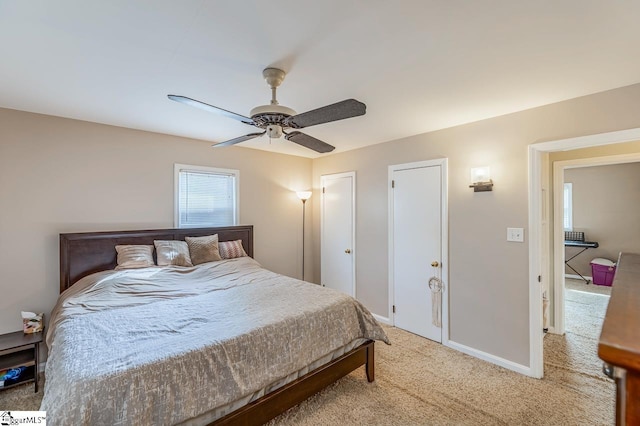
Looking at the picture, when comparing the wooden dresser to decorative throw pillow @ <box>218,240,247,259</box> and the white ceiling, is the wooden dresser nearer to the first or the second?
the white ceiling

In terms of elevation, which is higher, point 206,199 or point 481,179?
point 481,179

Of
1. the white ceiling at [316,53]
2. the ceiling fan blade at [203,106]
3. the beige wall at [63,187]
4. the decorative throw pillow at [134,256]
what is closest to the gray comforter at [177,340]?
the decorative throw pillow at [134,256]

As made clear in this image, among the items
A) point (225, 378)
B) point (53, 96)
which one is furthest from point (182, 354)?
point (53, 96)

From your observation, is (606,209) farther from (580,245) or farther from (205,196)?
(205,196)

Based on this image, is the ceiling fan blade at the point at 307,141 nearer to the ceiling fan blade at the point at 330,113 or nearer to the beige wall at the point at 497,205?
the ceiling fan blade at the point at 330,113

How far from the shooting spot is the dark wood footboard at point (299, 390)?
1780mm

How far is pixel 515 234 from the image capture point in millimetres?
2795

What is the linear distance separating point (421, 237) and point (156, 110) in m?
3.24

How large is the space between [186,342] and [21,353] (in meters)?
2.16

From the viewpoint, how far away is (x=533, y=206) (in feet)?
8.82

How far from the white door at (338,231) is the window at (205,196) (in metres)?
1.48

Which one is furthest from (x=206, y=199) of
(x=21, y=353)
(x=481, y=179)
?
(x=481, y=179)

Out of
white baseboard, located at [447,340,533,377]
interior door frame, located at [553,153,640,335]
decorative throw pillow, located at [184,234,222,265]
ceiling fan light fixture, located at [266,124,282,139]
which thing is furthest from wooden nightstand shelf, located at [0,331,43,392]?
interior door frame, located at [553,153,640,335]

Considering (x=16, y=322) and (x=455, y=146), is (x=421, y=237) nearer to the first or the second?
(x=455, y=146)
